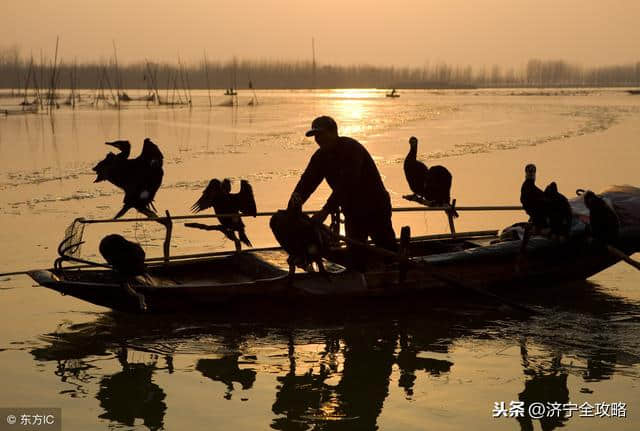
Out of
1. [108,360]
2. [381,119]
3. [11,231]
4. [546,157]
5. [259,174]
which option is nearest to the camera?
[108,360]

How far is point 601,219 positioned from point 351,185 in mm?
2378

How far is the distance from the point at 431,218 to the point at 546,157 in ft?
40.4

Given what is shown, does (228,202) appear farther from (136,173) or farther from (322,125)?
(322,125)

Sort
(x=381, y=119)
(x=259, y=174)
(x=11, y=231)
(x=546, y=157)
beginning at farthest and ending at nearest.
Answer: (x=381, y=119), (x=546, y=157), (x=259, y=174), (x=11, y=231)

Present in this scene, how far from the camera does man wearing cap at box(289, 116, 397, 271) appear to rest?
8.02 metres

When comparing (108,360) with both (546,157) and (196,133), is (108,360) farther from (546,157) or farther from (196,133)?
(196,133)

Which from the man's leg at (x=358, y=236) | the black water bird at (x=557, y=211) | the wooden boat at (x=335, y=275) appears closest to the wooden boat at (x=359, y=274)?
the wooden boat at (x=335, y=275)

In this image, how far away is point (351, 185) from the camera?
8047 millimetres

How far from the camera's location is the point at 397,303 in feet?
27.5

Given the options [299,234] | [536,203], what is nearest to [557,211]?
[536,203]

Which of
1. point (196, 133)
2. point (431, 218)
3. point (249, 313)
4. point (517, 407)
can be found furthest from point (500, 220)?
point (196, 133)

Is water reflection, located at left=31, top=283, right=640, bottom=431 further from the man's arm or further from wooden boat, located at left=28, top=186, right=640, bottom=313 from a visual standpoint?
the man's arm

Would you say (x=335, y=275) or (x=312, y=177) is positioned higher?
(x=312, y=177)

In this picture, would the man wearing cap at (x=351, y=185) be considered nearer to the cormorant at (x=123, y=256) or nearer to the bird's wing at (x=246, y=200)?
the bird's wing at (x=246, y=200)
